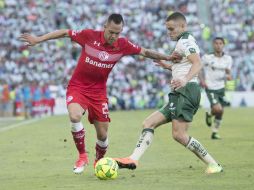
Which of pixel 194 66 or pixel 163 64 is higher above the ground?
pixel 194 66

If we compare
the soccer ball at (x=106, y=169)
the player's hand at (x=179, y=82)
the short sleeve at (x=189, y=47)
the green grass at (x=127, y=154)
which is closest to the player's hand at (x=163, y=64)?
the short sleeve at (x=189, y=47)

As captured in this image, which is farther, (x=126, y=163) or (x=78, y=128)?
(x=78, y=128)

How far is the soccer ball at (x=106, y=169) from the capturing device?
11.4 metres

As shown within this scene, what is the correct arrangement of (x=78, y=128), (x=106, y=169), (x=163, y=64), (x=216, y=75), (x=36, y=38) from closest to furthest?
(x=106, y=169) < (x=36, y=38) < (x=78, y=128) < (x=163, y=64) < (x=216, y=75)

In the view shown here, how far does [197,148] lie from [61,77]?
3205 cm

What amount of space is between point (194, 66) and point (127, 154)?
5068 millimetres

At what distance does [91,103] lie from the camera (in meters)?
12.5

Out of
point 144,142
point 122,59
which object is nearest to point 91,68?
point 144,142

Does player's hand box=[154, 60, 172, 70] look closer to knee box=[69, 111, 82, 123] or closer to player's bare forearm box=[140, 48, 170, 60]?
player's bare forearm box=[140, 48, 170, 60]

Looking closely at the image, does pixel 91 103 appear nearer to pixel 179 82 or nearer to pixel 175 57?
pixel 175 57

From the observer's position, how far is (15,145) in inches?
758

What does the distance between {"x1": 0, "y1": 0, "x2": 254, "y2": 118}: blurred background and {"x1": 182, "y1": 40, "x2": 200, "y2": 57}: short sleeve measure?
87.9 ft

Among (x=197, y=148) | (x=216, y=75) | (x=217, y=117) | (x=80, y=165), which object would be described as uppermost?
(x=197, y=148)

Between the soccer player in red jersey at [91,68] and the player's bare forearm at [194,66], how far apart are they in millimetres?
522
